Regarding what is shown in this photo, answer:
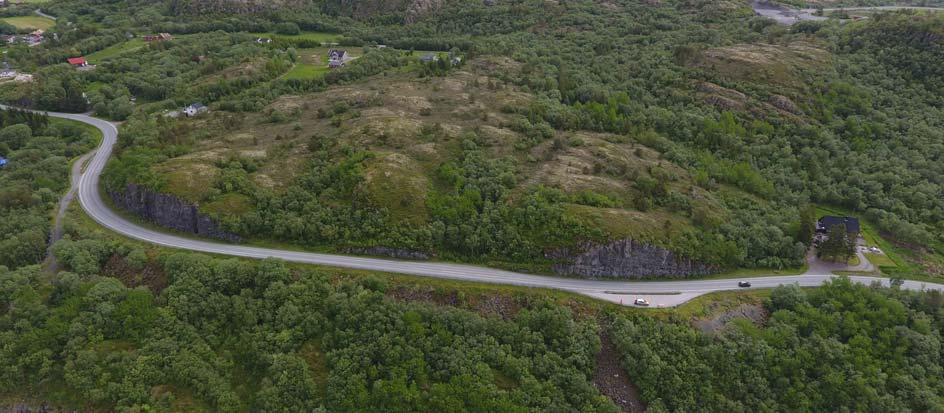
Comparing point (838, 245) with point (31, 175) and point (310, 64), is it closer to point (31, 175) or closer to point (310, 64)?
point (31, 175)

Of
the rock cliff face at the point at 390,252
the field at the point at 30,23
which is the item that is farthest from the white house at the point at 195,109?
the field at the point at 30,23

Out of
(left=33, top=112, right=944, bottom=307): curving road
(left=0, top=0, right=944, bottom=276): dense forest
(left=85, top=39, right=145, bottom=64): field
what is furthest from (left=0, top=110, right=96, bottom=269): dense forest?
(left=85, top=39, right=145, bottom=64): field

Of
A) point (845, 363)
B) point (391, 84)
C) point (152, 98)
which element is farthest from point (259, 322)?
point (152, 98)

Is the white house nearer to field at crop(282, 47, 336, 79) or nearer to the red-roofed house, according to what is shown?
field at crop(282, 47, 336, 79)

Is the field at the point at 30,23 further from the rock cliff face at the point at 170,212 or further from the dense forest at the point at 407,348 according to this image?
the dense forest at the point at 407,348

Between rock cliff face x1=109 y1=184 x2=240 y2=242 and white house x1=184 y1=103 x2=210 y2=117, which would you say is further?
white house x1=184 y1=103 x2=210 y2=117
